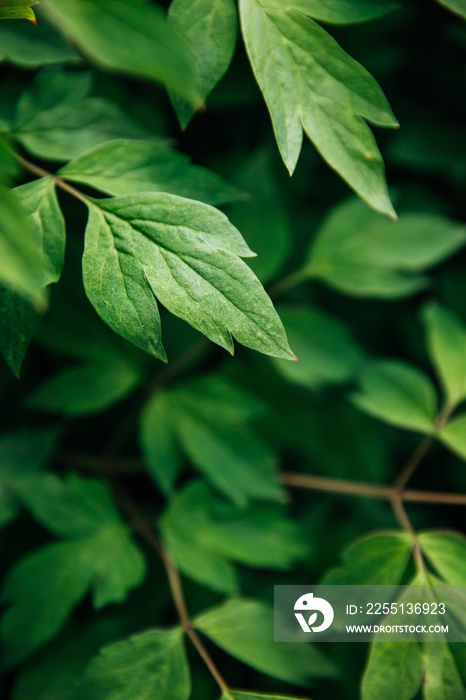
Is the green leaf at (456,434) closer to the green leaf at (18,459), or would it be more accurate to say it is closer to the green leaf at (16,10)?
the green leaf at (18,459)

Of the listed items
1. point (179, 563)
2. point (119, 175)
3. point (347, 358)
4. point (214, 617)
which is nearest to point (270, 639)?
point (214, 617)

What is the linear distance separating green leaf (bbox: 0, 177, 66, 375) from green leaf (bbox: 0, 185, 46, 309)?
0.59ft

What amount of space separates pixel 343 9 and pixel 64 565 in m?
1.22

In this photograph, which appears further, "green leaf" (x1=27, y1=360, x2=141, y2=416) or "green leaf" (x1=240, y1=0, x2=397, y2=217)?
"green leaf" (x1=27, y1=360, x2=141, y2=416)

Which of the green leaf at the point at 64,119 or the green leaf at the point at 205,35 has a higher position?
the green leaf at the point at 205,35

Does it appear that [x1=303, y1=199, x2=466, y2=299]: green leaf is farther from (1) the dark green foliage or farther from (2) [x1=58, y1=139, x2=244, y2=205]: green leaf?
(2) [x1=58, y1=139, x2=244, y2=205]: green leaf

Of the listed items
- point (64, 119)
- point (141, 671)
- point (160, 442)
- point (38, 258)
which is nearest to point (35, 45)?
point (64, 119)

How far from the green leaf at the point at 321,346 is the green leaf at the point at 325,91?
604mm

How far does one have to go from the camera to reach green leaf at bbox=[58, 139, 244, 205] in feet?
2.64

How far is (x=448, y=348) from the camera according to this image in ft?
4.21

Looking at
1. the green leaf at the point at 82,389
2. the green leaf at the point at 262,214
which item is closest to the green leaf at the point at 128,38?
the green leaf at the point at 262,214

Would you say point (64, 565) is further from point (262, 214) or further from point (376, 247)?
point (376, 247)

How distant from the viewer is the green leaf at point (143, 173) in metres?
0.81

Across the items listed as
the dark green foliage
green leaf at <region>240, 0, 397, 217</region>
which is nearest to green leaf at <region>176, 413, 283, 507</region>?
the dark green foliage
